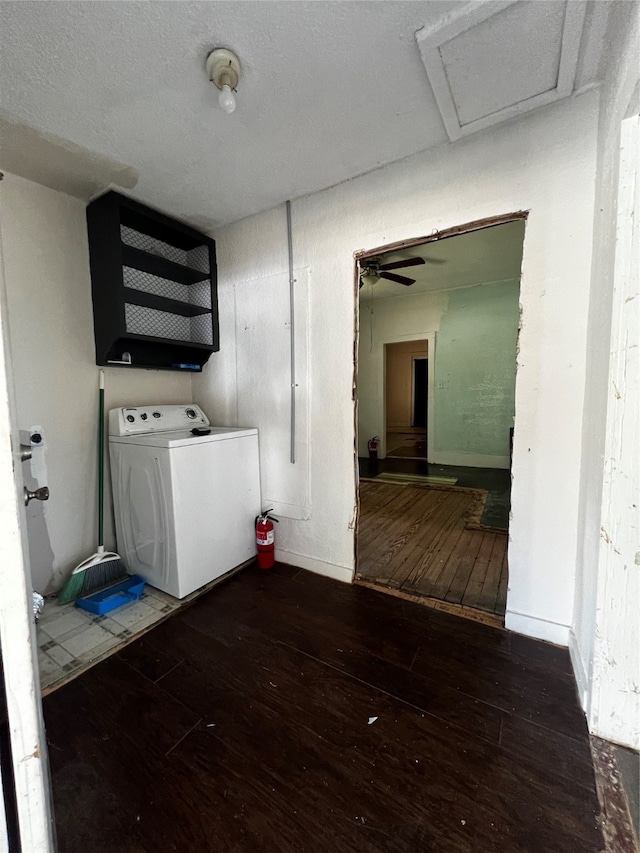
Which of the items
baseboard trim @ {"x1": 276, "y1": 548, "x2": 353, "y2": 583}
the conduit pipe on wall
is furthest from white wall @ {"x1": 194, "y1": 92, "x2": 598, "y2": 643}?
baseboard trim @ {"x1": 276, "y1": 548, "x2": 353, "y2": 583}

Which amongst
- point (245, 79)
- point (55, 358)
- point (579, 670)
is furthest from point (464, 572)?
point (55, 358)

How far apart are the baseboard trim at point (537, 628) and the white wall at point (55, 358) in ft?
7.67

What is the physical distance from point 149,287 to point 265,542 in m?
1.80

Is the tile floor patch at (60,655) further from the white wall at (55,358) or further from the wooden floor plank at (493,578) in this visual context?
the wooden floor plank at (493,578)

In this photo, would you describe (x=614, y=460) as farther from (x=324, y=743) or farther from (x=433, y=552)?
(x=433, y=552)

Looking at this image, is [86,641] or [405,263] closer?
[86,641]

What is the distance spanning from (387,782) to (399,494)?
111 inches

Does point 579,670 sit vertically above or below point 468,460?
below

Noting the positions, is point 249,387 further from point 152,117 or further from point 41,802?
point 41,802

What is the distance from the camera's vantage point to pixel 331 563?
6.65 feet

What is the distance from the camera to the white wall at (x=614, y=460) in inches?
36.1

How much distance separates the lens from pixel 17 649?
1.52 feet

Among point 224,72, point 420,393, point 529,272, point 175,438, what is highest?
point 224,72

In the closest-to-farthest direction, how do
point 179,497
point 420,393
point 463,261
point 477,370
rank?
point 179,497 → point 463,261 → point 477,370 → point 420,393
